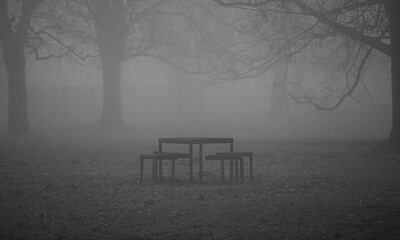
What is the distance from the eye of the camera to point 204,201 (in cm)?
968

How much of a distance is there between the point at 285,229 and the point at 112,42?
2730 centimetres

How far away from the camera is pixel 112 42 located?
33.5 meters

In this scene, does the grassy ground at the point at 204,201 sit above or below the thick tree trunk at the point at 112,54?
below

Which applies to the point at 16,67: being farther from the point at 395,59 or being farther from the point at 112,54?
the point at 395,59

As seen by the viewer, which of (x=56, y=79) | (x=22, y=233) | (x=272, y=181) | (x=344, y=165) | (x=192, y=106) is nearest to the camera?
(x=22, y=233)

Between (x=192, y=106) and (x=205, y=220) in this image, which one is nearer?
(x=205, y=220)

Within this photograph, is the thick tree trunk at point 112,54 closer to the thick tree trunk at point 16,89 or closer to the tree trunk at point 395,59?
the thick tree trunk at point 16,89

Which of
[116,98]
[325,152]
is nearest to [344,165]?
[325,152]

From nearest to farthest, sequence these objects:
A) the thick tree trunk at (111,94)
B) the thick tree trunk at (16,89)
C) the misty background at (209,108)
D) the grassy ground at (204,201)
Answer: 1. the grassy ground at (204,201)
2. the thick tree trunk at (16,89)
3. the misty background at (209,108)
4. the thick tree trunk at (111,94)

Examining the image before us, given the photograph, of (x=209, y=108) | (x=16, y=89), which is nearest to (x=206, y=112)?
(x=209, y=108)

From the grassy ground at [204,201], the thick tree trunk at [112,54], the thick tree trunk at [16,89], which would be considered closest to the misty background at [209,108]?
the thick tree trunk at [112,54]

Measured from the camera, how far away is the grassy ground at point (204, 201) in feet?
24.9

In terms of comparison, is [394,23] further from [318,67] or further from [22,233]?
[318,67]

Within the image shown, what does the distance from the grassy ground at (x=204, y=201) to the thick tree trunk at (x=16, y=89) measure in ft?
35.7
